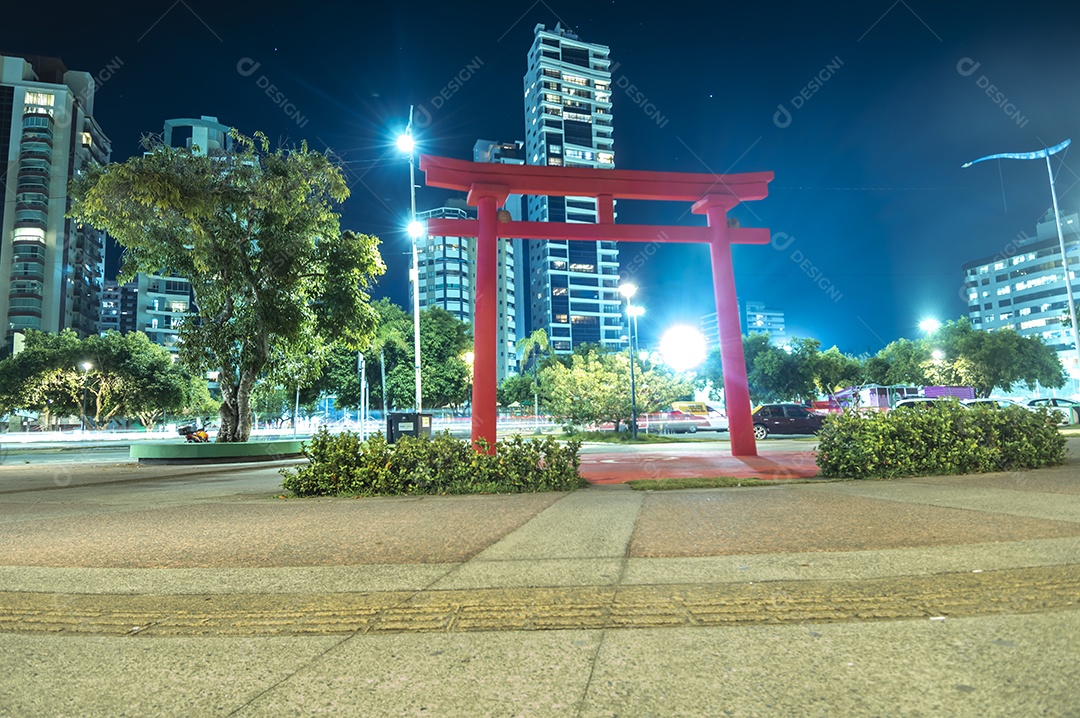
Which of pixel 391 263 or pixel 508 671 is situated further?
pixel 391 263

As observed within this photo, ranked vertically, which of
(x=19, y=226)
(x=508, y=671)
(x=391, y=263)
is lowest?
(x=508, y=671)

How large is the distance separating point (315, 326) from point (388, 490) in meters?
12.6

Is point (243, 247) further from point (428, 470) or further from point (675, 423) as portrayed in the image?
point (675, 423)

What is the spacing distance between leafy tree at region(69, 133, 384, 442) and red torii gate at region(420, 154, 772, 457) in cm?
666

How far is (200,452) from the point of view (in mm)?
19656

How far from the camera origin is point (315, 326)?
68.1 ft

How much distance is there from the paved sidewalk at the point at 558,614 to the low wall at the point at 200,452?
1304 cm

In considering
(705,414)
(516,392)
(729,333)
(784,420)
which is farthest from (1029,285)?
(729,333)

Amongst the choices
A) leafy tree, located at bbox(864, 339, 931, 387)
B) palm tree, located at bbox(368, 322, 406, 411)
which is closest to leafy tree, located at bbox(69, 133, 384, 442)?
palm tree, located at bbox(368, 322, 406, 411)

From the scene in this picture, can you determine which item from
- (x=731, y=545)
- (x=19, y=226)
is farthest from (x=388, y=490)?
(x=19, y=226)

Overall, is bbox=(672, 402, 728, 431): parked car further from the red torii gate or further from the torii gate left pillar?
the torii gate left pillar

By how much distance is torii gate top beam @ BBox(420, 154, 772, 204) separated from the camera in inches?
569

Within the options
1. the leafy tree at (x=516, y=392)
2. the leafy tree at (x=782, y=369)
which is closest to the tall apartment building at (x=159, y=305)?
the leafy tree at (x=516, y=392)

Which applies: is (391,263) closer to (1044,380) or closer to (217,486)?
(1044,380)
